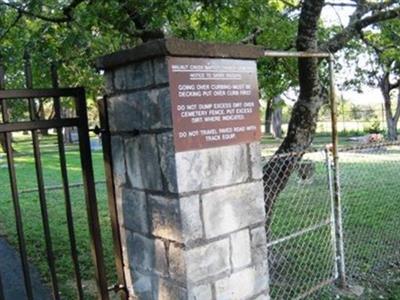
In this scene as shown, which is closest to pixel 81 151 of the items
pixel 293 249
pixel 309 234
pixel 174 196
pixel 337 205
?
pixel 174 196

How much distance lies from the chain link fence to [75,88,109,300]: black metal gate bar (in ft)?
→ 5.63

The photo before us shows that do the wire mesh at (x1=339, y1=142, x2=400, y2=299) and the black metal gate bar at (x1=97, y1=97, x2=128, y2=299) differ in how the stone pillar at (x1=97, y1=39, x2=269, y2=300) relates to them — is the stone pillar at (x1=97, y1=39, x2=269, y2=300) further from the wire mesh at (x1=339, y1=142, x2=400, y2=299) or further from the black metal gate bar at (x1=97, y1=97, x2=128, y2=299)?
the wire mesh at (x1=339, y1=142, x2=400, y2=299)

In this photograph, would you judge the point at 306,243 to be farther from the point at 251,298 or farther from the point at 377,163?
the point at 377,163

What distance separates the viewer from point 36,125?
2662mm

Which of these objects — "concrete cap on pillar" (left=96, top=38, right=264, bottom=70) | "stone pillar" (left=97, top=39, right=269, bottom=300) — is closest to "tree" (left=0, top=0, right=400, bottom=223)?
"stone pillar" (left=97, top=39, right=269, bottom=300)

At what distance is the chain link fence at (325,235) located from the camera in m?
4.77

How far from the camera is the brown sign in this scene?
2.57 metres

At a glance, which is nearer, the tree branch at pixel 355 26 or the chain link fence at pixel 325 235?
the chain link fence at pixel 325 235

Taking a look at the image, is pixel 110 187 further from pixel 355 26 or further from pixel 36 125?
pixel 355 26

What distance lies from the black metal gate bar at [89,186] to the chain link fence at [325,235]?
5.63 ft

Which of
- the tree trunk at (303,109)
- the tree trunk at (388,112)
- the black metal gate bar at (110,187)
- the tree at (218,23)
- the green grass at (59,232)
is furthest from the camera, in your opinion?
the tree trunk at (388,112)

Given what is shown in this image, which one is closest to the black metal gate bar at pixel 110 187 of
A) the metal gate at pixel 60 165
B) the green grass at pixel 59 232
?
the metal gate at pixel 60 165

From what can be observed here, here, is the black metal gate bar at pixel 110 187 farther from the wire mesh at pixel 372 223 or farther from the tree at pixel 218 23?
the wire mesh at pixel 372 223

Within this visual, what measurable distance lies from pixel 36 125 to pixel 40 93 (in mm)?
181
